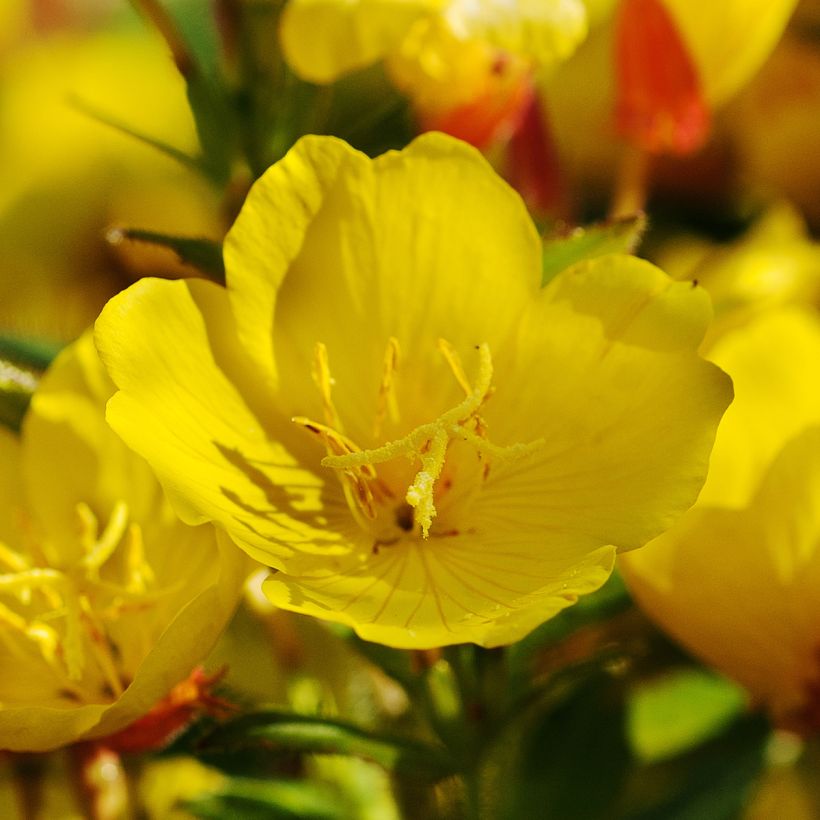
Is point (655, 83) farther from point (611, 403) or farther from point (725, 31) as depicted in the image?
point (611, 403)

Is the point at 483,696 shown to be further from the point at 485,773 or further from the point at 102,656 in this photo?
the point at 102,656

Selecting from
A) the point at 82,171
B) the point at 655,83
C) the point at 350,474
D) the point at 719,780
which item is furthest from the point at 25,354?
the point at 82,171

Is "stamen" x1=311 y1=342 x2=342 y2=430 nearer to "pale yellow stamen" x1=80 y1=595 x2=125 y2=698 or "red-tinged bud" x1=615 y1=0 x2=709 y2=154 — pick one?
"pale yellow stamen" x1=80 y1=595 x2=125 y2=698

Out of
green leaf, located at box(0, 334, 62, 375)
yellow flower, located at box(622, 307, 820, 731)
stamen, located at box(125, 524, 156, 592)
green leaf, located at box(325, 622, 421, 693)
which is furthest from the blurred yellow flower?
yellow flower, located at box(622, 307, 820, 731)

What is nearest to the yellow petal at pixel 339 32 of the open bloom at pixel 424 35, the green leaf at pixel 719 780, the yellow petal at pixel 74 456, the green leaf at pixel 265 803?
the open bloom at pixel 424 35

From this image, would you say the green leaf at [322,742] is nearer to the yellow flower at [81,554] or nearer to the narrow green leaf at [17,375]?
the yellow flower at [81,554]

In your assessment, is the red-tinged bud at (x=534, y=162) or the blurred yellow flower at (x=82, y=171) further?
the blurred yellow flower at (x=82, y=171)
